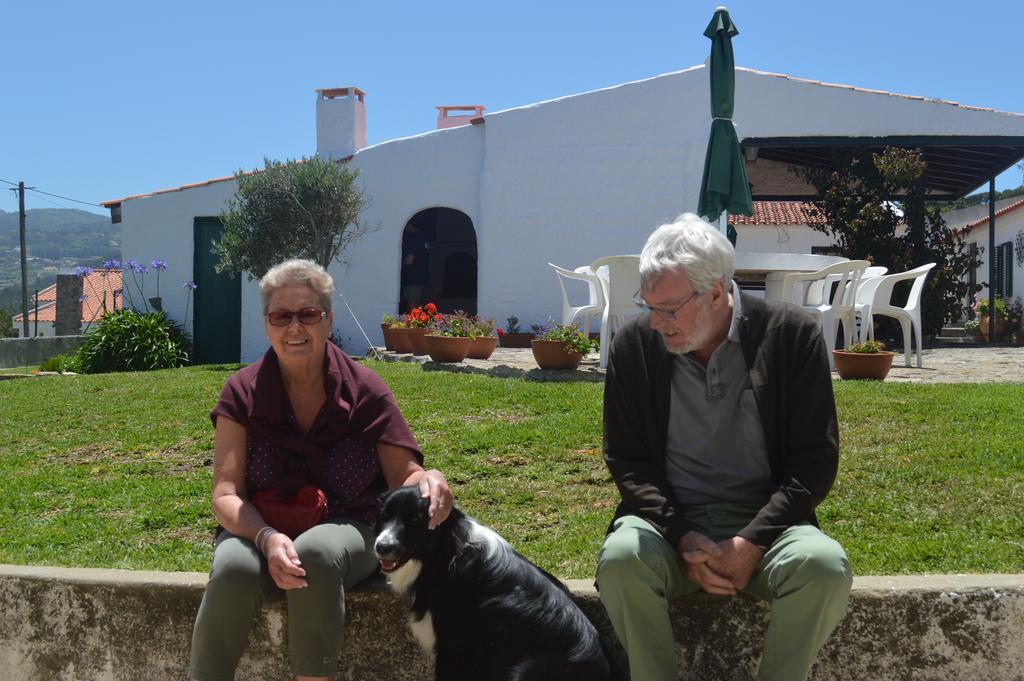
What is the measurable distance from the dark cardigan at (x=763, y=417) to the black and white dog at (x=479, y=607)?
40 centimetres

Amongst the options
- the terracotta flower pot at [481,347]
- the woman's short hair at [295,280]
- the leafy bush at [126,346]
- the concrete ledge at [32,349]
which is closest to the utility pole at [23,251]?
the concrete ledge at [32,349]

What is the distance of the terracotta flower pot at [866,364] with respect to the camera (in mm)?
7344

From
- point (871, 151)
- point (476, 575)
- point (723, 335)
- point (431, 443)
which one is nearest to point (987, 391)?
point (431, 443)

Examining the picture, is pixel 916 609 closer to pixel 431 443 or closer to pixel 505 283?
pixel 431 443

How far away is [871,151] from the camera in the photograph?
47.2 feet

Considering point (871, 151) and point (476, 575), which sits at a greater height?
point (871, 151)

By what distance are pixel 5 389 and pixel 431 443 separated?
6.13 m

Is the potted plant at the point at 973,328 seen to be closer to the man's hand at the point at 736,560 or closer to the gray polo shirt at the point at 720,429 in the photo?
the gray polo shirt at the point at 720,429

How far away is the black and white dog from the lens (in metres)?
2.50

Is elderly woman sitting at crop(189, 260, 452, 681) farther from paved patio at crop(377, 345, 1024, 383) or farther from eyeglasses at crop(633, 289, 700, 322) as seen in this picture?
paved patio at crop(377, 345, 1024, 383)

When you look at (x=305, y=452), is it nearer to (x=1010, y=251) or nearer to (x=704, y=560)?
(x=704, y=560)

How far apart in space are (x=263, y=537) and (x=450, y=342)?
6.27 metres

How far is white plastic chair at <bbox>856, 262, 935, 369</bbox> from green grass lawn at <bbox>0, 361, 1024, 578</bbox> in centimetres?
215

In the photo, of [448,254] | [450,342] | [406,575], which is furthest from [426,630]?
[448,254]
